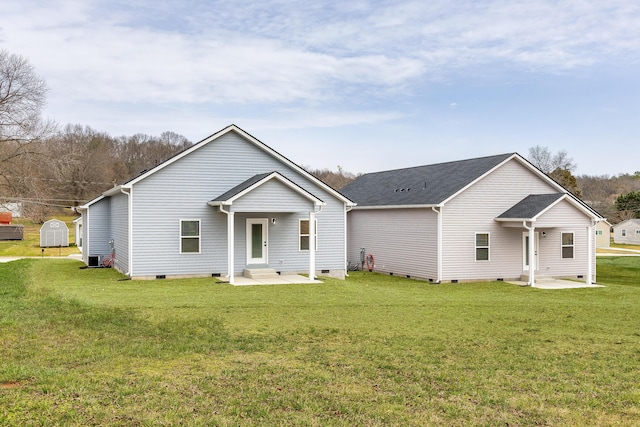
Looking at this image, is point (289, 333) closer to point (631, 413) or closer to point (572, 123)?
point (631, 413)

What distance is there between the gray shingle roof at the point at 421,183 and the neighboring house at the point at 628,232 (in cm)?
5075

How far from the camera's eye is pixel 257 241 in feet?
72.9

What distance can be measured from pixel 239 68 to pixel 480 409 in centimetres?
2330

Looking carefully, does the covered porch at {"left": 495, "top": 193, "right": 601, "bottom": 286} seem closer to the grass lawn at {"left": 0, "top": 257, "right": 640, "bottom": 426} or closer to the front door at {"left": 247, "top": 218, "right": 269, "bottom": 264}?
the grass lawn at {"left": 0, "top": 257, "right": 640, "bottom": 426}

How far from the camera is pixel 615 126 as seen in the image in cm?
3859

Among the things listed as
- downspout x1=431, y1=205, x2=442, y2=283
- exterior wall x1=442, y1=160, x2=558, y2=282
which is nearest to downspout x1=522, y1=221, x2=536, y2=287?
exterior wall x1=442, y1=160, x2=558, y2=282

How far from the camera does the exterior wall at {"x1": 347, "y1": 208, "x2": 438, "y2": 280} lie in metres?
23.6

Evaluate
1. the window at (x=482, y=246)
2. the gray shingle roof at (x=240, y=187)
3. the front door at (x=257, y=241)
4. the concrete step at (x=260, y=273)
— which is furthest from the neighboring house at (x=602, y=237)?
the gray shingle roof at (x=240, y=187)

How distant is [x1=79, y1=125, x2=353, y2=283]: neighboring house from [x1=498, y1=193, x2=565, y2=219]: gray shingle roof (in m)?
6.83

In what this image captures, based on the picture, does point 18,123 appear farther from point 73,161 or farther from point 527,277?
point 527,277

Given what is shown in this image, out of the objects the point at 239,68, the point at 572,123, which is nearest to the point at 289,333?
the point at 239,68

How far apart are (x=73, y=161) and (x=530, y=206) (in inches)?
932

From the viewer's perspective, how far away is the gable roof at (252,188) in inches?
776

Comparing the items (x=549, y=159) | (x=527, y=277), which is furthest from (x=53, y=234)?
(x=549, y=159)
